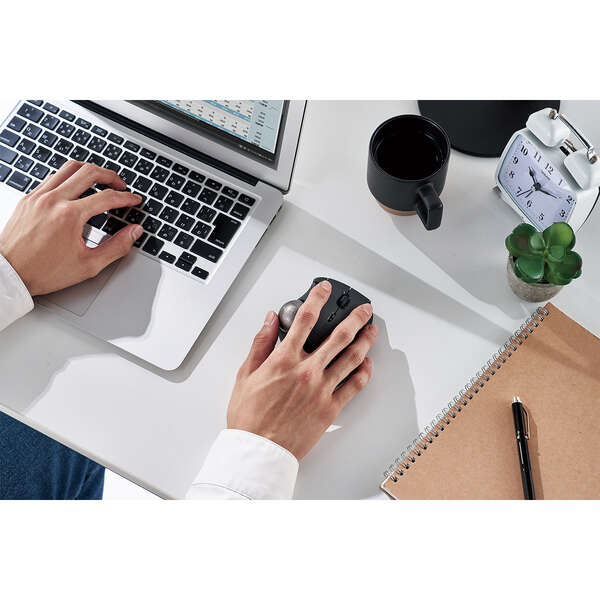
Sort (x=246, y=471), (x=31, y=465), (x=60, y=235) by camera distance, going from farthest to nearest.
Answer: (x=31, y=465), (x=60, y=235), (x=246, y=471)

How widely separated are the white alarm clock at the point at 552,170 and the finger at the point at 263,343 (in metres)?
0.36

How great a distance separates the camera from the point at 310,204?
2.99 ft

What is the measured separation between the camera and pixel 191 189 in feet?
2.91

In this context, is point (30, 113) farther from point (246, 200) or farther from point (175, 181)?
point (246, 200)

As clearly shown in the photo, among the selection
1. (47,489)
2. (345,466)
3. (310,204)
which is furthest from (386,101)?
(47,489)

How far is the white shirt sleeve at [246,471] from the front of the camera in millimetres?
737

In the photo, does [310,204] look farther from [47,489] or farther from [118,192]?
[47,489]

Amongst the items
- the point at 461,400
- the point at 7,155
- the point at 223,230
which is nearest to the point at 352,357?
the point at 461,400

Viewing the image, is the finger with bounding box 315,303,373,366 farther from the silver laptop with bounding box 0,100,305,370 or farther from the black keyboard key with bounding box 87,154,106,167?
the black keyboard key with bounding box 87,154,106,167

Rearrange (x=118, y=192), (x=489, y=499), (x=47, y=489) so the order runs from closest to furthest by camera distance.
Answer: (x=489, y=499) < (x=118, y=192) < (x=47, y=489)

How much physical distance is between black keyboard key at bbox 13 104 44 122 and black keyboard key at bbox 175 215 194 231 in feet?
0.89

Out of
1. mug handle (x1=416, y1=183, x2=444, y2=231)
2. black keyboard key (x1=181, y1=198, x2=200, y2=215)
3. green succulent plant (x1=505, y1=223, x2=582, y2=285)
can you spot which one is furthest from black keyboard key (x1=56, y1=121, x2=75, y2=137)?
green succulent plant (x1=505, y1=223, x2=582, y2=285)

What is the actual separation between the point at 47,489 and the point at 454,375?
0.67 meters

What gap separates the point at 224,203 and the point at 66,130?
0.26 m
